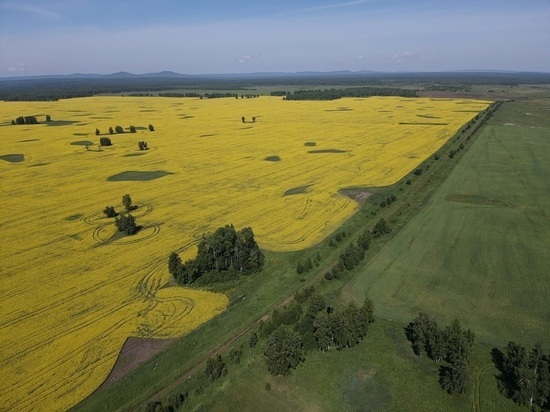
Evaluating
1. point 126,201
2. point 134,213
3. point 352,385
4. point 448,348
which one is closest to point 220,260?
point 352,385

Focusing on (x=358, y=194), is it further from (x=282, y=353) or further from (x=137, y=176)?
(x=137, y=176)

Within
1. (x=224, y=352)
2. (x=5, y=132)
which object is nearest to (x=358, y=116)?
(x=5, y=132)

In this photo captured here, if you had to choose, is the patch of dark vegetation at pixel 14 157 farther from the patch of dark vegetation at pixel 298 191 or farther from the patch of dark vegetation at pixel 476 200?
the patch of dark vegetation at pixel 476 200

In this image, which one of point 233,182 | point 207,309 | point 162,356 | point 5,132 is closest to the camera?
point 162,356

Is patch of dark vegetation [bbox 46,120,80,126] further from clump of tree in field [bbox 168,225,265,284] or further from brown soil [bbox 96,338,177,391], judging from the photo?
brown soil [bbox 96,338,177,391]

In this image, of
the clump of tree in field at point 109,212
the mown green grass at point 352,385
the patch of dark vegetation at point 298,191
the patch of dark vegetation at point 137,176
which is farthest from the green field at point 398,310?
the patch of dark vegetation at point 137,176

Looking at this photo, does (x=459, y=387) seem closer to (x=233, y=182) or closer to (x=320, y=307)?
(x=320, y=307)
